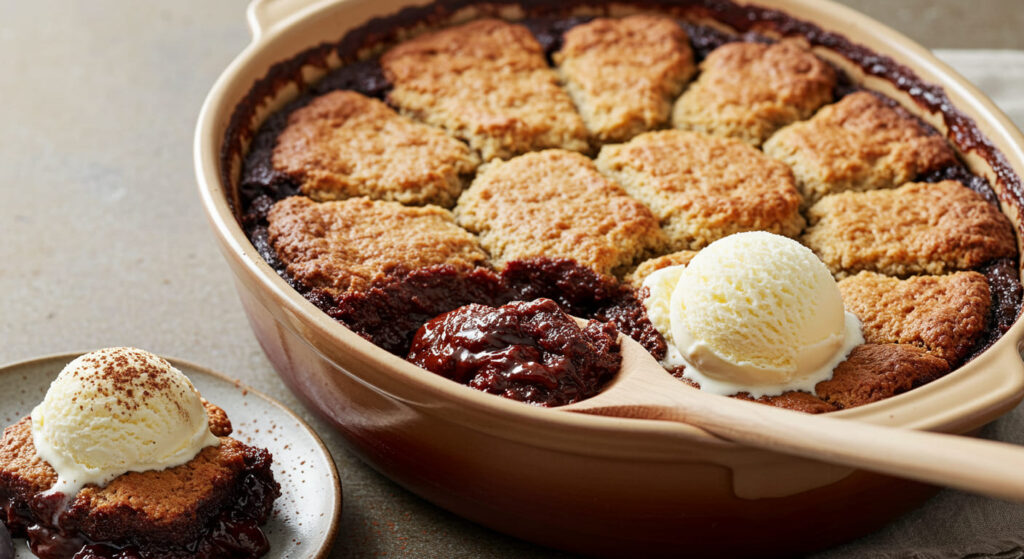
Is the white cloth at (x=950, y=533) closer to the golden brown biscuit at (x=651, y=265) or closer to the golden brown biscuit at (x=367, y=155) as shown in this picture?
the golden brown biscuit at (x=651, y=265)

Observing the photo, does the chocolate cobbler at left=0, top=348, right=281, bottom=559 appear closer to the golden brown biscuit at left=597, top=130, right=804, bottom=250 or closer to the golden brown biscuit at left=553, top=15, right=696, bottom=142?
the golden brown biscuit at left=597, top=130, right=804, bottom=250

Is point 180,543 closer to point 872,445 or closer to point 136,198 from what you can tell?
point 872,445

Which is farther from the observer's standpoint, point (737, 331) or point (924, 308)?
point (924, 308)

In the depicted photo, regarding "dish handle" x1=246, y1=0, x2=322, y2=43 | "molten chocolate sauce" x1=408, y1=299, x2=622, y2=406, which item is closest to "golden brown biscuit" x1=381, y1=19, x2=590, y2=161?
"dish handle" x1=246, y1=0, x2=322, y2=43

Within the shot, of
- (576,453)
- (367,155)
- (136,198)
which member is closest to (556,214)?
(367,155)

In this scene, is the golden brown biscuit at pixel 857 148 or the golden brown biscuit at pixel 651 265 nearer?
the golden brown biscuit at pixel 651 265

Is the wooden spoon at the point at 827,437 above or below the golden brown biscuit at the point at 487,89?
above

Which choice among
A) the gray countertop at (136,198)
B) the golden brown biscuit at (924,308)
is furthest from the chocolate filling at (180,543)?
the golden brown biscuit at (924,308)
